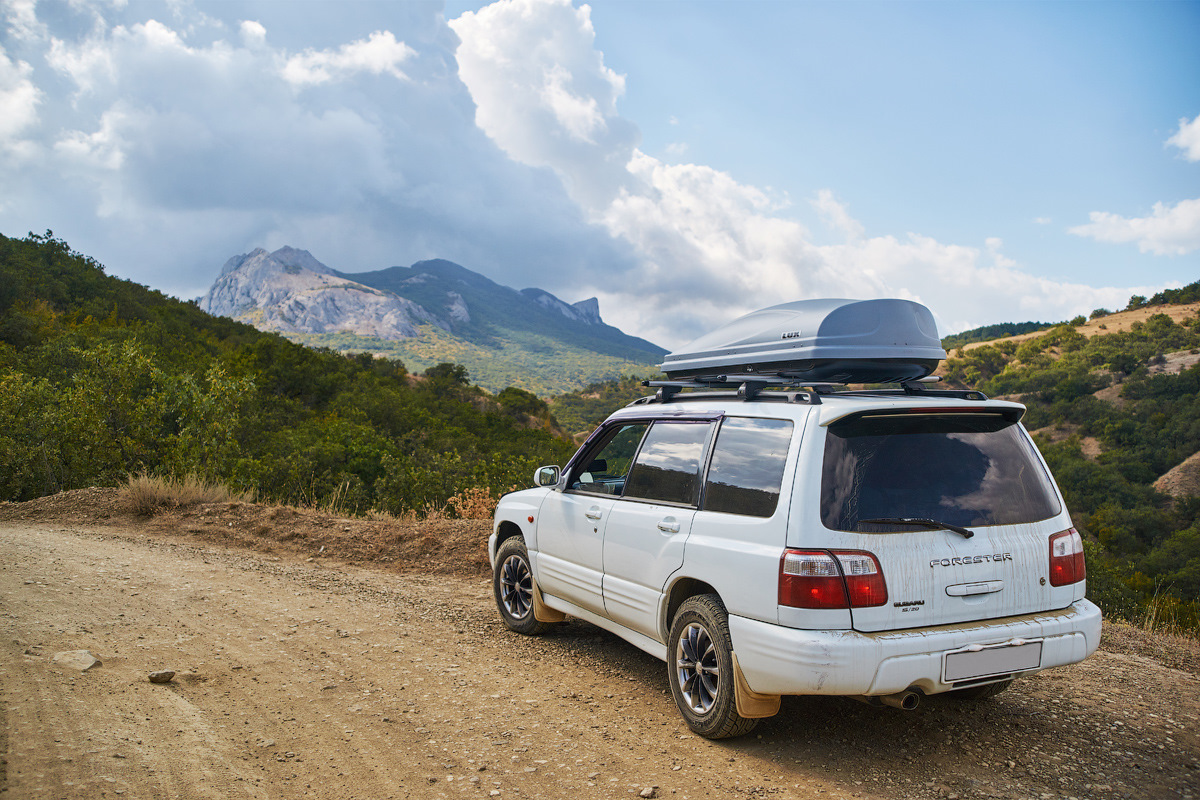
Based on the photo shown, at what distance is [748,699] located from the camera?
3529 mm

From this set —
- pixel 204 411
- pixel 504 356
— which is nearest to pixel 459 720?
pixel 204 411

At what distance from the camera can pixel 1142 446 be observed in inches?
1720

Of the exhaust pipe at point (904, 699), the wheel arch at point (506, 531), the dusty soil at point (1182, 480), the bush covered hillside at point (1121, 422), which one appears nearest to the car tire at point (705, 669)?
the exhaust pipe at point (904, 699)

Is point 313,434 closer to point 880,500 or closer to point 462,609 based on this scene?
point 462,609

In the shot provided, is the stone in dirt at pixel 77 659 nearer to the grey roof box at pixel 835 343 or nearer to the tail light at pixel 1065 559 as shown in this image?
the grey roof box at pixel 835 343

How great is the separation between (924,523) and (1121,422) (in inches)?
2064

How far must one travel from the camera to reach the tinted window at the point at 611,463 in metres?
4.91

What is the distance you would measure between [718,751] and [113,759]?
2.74m

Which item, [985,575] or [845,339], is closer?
[985,575]

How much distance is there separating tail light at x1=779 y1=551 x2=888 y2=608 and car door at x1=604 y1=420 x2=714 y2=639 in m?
0.77

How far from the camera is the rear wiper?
3318mm

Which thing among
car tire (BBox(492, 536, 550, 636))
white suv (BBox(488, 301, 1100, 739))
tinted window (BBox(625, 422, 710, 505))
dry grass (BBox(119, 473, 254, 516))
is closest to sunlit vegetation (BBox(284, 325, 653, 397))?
dry grass (BBox(119, 473, 254, 516))

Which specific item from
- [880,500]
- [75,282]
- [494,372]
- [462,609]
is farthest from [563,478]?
[494,372]

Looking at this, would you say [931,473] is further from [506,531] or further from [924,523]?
[506,531]
